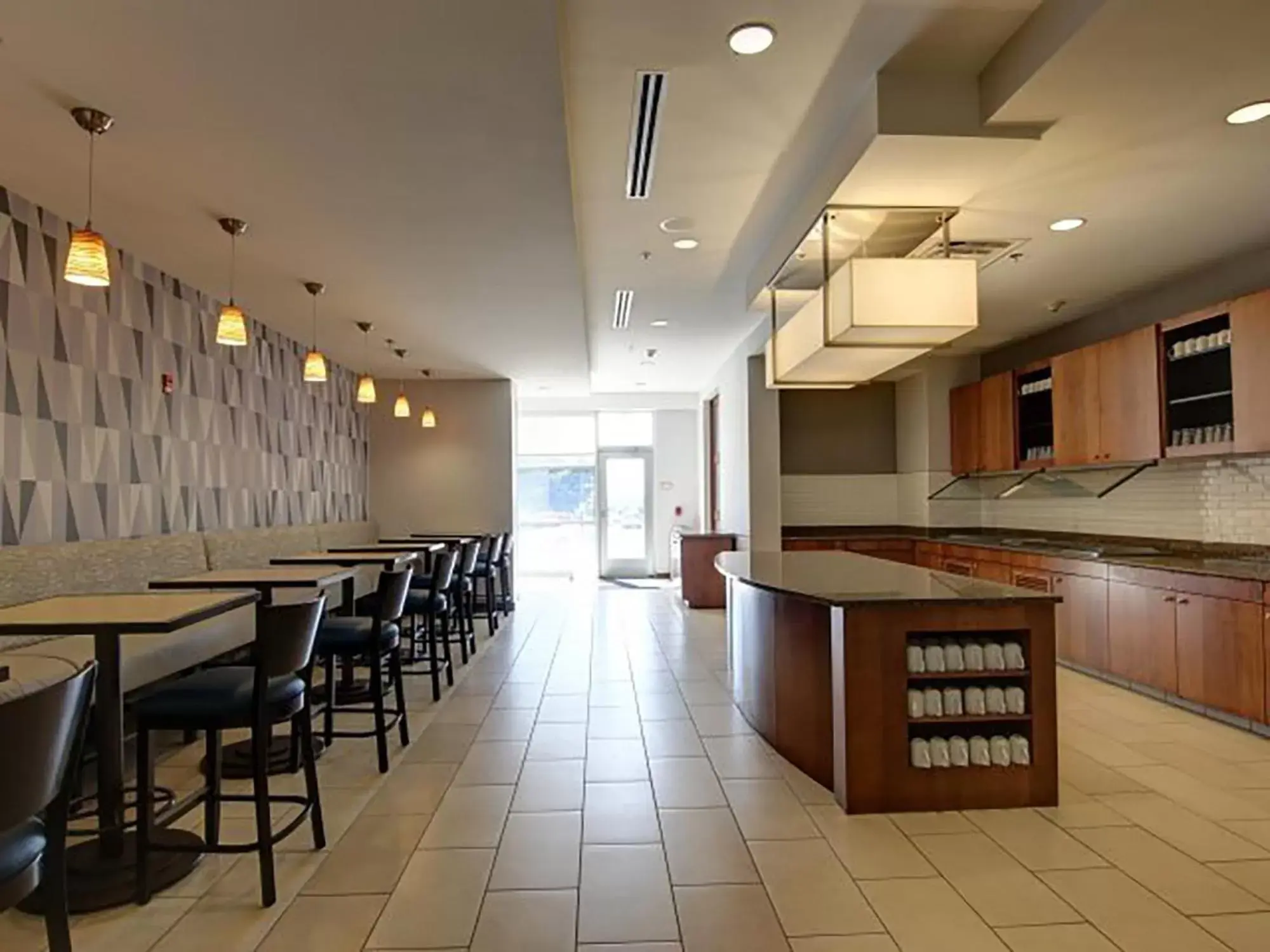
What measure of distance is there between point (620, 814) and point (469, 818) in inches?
23.7

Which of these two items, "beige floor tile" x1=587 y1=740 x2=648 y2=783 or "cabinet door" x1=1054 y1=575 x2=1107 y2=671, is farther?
"cabinet door" x1=1054 y1=575 x2=1107 y2=671

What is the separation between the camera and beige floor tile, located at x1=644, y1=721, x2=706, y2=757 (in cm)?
395

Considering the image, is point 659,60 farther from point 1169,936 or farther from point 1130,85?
point 1169,936

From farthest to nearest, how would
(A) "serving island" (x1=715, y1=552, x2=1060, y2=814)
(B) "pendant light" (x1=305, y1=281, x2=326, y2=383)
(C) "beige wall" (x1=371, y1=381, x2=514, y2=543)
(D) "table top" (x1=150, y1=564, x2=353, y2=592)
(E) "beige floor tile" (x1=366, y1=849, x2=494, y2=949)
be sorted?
1. (C) "beige wall" (x1=371, y1=381, x2=514, y2=543)
2. (B) "pendant light" (x1=305, y1=281, x2=326, y2=383)
3. (D) "table top" (x1=150, y1=564, x2=353, y2=592)
4. (A) "serving island" (x1=715, y1=552, x2=1060, y2=814)
5. (E) "beige floor tile" (x1=366, y1=849, x2=494, y2=949)

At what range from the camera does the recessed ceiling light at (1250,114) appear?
2.97 meters

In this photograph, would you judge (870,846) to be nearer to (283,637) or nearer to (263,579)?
(283,637)

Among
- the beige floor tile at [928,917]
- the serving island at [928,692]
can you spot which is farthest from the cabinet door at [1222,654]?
the beige floor tile at [928,917]

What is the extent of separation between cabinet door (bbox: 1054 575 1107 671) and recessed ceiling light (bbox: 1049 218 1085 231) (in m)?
2.37

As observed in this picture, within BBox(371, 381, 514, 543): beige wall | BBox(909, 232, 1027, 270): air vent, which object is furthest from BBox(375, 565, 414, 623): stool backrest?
BBox(371, 381, 514, 543): beige wall

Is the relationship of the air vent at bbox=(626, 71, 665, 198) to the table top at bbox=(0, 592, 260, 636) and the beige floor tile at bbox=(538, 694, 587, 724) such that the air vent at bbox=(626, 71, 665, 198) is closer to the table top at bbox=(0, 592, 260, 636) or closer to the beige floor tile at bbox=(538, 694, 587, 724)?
the table top at bbox=(0, 592, 260, 636)

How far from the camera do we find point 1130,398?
5.49 meters

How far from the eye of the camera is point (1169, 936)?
225 cm

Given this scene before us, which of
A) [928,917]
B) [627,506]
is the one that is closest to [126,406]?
[928,917]

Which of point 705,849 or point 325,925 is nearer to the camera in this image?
point 325,925
